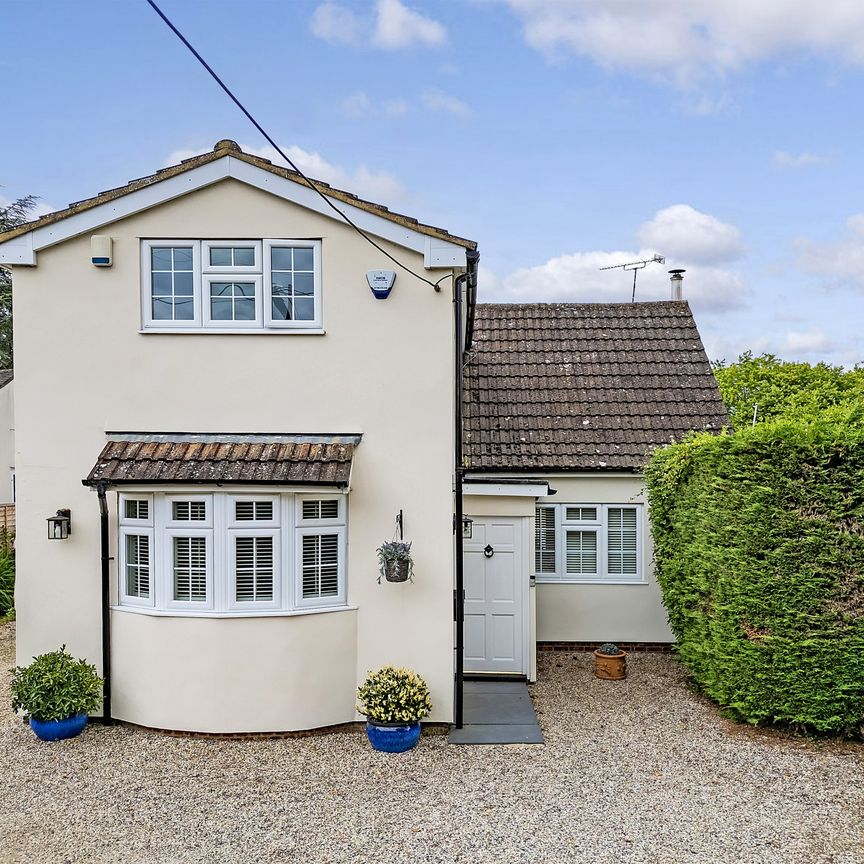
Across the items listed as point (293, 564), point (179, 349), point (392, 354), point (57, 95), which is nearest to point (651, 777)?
point (293, 564)

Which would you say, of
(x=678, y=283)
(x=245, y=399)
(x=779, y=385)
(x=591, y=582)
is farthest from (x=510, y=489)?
(x=779, y=385)

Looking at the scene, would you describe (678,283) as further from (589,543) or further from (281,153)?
(281,153)

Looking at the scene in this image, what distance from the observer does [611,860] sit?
622 centimetres

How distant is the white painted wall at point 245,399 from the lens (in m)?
9.09

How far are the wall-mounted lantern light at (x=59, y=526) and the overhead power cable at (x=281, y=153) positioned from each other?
5.17 metres

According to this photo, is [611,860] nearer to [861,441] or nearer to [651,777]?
[651,777]

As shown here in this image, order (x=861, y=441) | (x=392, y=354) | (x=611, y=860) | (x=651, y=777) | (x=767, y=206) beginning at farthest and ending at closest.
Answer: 1. (x=767, y=206)
2. (x=392, y=354)
3. (x=861, y=441)
4. (x=651, y=777)
5. (x=611, y=860)

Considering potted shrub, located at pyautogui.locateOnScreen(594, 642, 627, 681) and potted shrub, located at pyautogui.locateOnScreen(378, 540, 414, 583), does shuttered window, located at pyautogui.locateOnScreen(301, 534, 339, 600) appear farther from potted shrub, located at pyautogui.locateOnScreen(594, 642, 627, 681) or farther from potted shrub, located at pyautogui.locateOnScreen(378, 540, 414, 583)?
potted shrub, located at pyautogui.locateOnScreen(594, 642, 627, 681)

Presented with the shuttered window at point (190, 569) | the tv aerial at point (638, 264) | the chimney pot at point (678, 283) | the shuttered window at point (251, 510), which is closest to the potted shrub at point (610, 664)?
the shuttered window at point (251, 510)

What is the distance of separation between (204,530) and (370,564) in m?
2.10

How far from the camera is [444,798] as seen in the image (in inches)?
290

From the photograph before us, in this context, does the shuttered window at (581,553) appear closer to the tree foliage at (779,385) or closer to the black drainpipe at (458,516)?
the black drainpipe at (458,516)

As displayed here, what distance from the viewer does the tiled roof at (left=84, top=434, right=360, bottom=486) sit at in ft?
27.8

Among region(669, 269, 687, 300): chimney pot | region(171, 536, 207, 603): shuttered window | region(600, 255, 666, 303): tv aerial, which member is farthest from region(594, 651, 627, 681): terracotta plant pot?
region(600, 255, 666, 303): tv aerial
